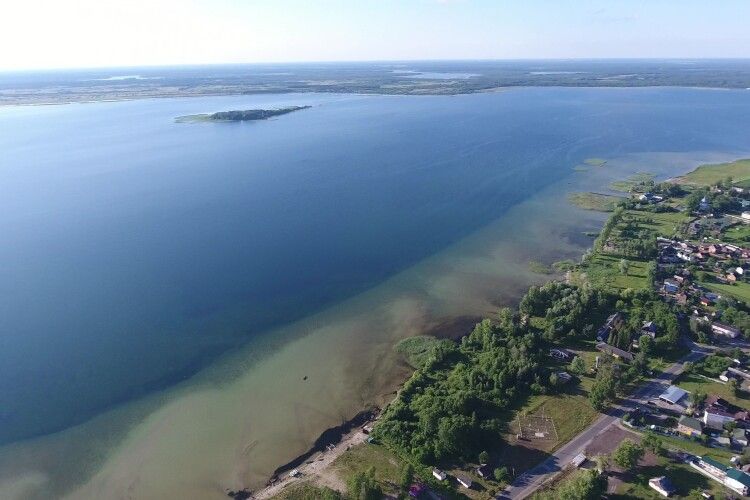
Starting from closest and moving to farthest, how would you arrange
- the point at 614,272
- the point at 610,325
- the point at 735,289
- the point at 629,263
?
the point at 610,325
the point at 735,289
the point at 614,272
the point at 629,263

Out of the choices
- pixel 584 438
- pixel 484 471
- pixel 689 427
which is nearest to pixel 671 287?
pixel 689 427

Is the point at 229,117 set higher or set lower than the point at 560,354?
higher

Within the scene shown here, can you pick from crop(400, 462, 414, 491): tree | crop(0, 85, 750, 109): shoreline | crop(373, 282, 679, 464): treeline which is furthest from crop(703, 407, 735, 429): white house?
crop(0, 85, 750, 109): shoreline

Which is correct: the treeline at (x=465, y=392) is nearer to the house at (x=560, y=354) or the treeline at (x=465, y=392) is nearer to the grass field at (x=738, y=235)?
the house at (x=560, y=354)

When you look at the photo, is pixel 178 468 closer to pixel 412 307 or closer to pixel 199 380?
pixel 199 380

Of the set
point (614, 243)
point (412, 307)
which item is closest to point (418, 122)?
point (614, 243)

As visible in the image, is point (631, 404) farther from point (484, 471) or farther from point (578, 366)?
point (484, 471)
